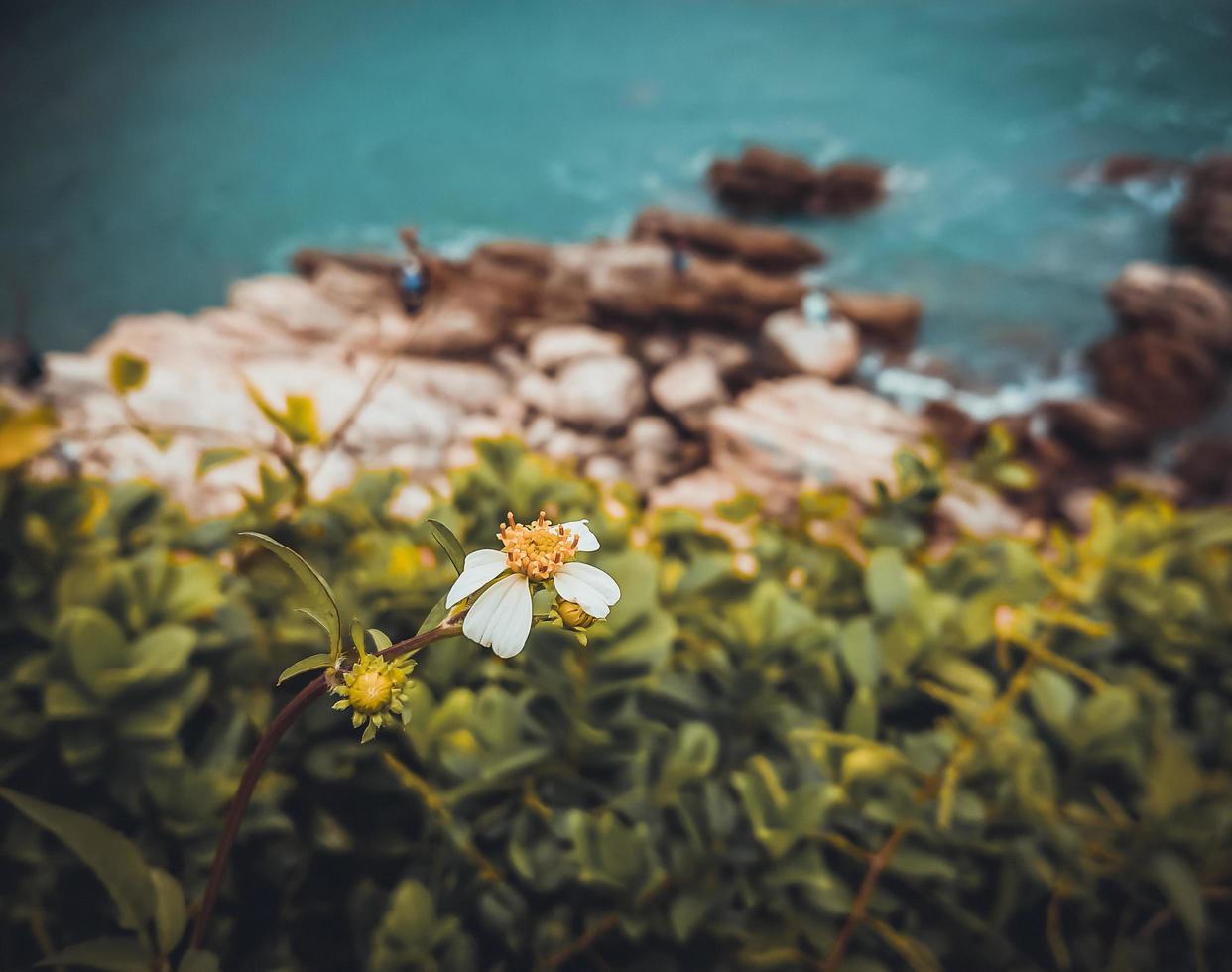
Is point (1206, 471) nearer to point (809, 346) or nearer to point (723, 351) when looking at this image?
point (809, 346)

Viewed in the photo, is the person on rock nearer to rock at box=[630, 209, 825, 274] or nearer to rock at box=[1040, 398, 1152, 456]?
rock at box=[630, 209, 825, 274]

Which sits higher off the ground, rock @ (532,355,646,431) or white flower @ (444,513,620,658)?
white flower @ (444,513,620,658)

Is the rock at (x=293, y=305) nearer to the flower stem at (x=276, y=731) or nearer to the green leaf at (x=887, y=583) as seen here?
the green leaf at (x=887, y=583)

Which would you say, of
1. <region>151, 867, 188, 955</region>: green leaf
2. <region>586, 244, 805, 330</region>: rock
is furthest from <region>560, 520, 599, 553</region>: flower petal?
<region>586, 244, 805, 330</region>: rock

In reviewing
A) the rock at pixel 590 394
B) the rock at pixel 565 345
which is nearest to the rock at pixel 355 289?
the rock at pixel 565 345

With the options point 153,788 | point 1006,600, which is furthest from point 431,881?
point 1006,600

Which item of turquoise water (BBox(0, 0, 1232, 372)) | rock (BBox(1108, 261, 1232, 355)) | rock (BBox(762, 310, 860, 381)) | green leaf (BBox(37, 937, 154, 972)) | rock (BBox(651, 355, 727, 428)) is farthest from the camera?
rock (BBox(1108, 261, 1232, 355))
